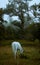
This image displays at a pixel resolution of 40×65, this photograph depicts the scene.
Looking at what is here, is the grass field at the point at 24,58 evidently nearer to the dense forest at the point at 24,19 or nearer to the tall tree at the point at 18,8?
the dense forest at the point at 24,19

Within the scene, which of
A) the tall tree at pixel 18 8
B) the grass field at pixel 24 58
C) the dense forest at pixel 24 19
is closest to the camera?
the grass field at pixel 24 58

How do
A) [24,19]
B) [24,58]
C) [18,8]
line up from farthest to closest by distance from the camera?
1. [18,8]
2. [24,19]
3. [24,58]

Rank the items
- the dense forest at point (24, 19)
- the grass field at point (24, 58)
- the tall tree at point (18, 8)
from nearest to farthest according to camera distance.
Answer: the grass field at point (24, 58)
the dense forest at point (24, 19)
the tall tree at point (18, 8)

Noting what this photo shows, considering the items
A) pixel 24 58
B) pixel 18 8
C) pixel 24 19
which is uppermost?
pixel 18 8

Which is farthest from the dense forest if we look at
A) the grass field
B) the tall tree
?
the grass field

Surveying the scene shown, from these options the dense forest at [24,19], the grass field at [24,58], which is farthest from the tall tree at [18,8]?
the grass field at [24,58]

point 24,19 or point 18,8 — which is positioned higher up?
point 18,8

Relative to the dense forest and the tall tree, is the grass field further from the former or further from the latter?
the tall tree

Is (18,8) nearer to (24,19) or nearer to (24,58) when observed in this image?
(24,19)

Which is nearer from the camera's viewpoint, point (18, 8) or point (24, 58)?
point (24, 58)

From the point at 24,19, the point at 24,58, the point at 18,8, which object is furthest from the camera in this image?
the point at 18,8

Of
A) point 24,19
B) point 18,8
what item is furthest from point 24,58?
point 18,8

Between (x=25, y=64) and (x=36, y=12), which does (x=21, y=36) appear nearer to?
(x=36, y=12)

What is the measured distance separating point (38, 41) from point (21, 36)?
1.38ft
